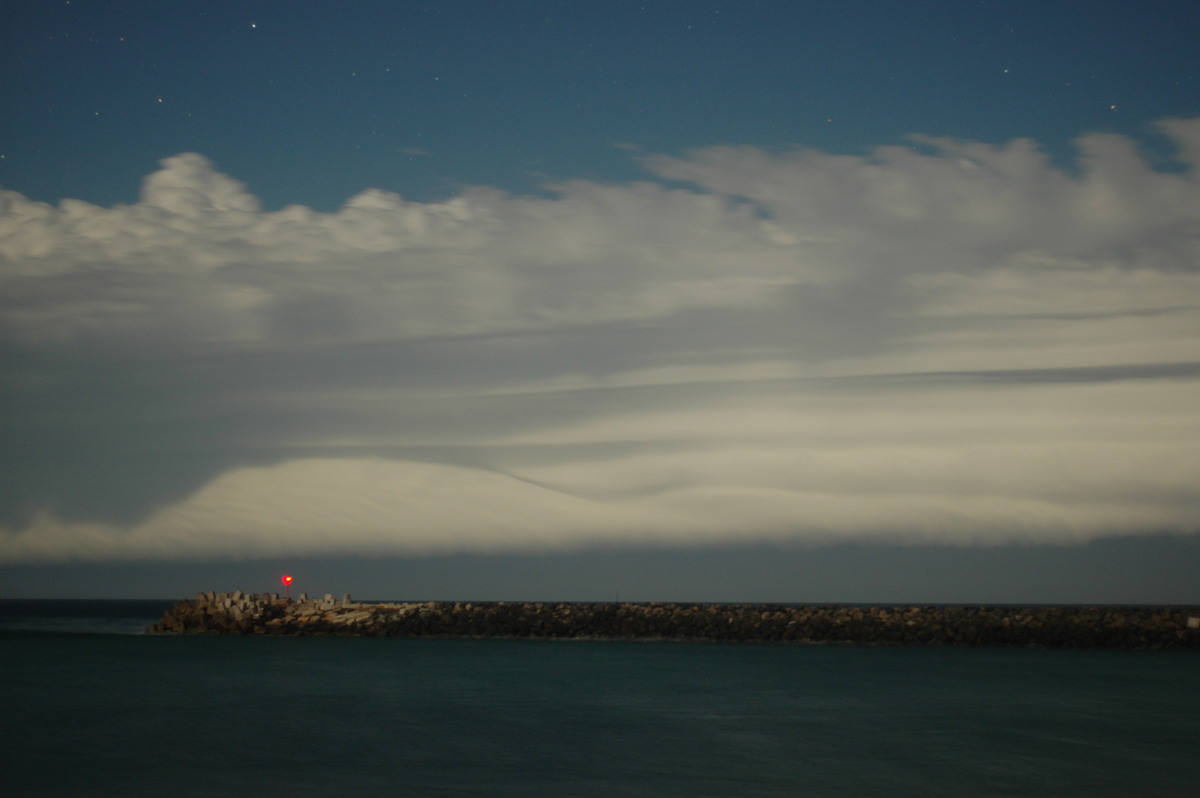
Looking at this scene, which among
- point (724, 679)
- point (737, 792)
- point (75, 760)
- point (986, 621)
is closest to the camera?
point (737, 792)

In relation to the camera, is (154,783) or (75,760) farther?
(75,760)

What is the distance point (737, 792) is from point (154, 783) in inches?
299

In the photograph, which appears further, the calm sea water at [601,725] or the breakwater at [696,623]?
the breakwater at [696,623]

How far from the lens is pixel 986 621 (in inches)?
1506

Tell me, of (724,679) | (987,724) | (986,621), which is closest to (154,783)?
(987,724)

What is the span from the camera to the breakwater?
37062 mm

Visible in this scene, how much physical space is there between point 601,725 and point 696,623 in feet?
Answer: 69.6

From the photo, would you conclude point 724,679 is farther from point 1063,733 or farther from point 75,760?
point 75,760

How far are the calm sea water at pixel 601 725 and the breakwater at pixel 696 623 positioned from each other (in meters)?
2.74

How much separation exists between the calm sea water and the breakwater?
274 cm

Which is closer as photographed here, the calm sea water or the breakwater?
the calm sea water

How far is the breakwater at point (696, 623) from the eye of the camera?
37.1 meters

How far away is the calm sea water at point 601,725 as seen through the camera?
1462 cm

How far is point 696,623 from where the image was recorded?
40.7 m
